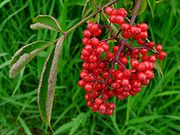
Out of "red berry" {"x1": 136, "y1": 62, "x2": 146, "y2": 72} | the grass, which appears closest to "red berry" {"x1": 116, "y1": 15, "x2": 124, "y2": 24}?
"red berry" {"x1": 136, "y1": 62, "x2": 146, "y2": 72}

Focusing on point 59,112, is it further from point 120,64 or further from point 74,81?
point 120,64

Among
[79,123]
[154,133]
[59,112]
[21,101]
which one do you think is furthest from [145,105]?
[21,101]

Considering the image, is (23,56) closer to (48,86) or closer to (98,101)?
(48,86)

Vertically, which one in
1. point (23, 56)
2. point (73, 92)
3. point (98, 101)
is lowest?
point (73, 92)

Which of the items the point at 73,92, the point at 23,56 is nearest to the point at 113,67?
the point at 23,56

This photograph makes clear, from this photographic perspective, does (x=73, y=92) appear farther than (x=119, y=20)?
Yes

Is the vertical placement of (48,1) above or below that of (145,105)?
above

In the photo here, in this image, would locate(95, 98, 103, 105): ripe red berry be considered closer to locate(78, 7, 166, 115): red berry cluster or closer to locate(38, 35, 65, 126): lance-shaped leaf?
locate(78, 7, 166, 115): red berry cluster
